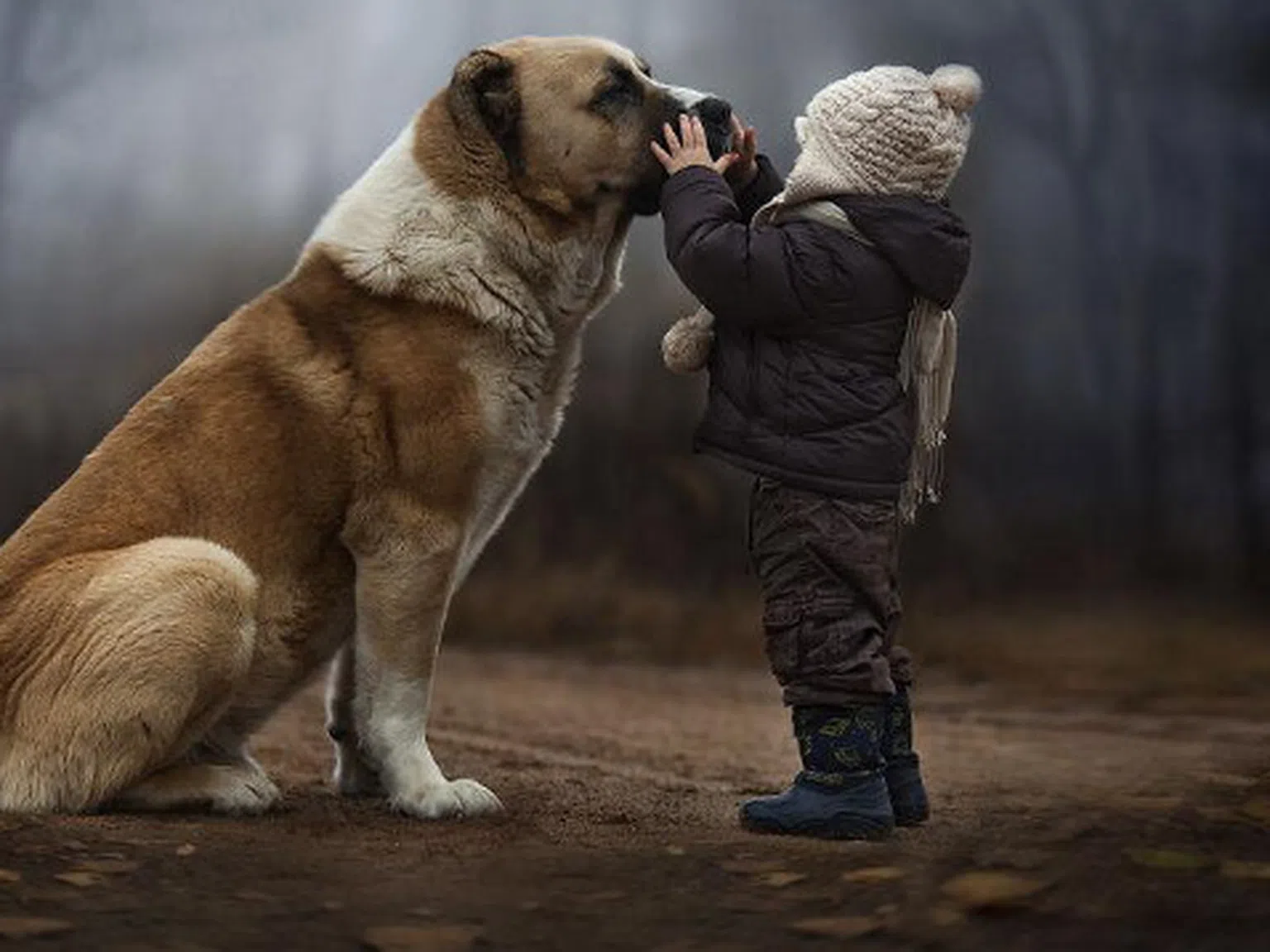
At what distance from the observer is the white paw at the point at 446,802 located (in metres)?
4.09

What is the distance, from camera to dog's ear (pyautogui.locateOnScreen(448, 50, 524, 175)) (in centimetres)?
436

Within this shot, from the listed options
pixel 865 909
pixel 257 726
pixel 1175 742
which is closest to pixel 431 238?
pixel 257 726

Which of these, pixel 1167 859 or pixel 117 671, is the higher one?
pixel 117 671

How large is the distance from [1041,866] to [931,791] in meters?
2.00

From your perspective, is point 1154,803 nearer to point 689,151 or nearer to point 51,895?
point 689,151

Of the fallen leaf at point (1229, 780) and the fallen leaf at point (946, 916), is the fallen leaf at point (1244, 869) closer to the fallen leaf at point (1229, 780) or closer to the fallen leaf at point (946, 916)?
the fallen leaf at point (946, 916)

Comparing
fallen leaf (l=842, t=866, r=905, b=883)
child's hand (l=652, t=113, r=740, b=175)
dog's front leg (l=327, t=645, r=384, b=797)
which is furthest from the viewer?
dog's front leg (l=327, t=645, r=384, b=797)

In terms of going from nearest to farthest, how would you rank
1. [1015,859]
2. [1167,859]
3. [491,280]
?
[1167,859]
[1015,859]
[491,280]

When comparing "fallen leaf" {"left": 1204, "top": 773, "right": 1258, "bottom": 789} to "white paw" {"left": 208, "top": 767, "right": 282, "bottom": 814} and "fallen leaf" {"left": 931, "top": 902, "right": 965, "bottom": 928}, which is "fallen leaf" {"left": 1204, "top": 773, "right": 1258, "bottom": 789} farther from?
"white paw" {"left": 208, "top": 767, "right": 282, "bottom": 814}

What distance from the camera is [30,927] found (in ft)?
9.14

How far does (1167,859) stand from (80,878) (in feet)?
6.31

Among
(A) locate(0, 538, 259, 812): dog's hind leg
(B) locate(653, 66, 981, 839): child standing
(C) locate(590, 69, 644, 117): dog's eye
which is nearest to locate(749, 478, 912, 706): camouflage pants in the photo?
(B) locate(653, 66, 981, 839): child standing

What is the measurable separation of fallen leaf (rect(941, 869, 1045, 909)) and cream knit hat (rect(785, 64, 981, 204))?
5.12ft

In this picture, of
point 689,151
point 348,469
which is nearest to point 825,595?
point 689,151
